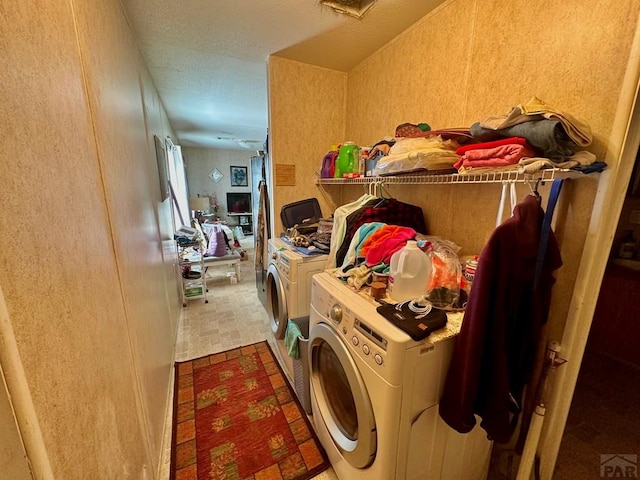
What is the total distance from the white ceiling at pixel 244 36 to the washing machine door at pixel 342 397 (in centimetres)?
178

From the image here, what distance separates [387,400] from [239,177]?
716 cm

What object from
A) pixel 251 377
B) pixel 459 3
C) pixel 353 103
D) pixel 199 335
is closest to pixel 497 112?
pixel 459 3

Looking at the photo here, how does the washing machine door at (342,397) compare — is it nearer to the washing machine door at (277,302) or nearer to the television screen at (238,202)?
the washing machine door at (277,302)

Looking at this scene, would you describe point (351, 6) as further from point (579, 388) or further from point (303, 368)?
point (579, 388)

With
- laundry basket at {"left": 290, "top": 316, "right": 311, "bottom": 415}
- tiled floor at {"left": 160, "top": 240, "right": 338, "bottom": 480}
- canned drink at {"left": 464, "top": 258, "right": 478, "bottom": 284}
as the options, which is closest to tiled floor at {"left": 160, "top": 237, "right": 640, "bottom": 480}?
tiled floor at {"left": 160, "top": 240, "right": 338, "bottom": 480}

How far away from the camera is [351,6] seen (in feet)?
4.73

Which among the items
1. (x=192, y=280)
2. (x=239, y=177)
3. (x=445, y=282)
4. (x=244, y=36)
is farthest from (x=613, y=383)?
(x=239, y=177)

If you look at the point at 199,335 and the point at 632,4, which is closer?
the point at 632,4

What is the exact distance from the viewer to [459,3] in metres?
1.29

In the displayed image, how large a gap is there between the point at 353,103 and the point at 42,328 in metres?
2.38

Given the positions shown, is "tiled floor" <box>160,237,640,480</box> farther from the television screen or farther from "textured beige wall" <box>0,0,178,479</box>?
the television screen

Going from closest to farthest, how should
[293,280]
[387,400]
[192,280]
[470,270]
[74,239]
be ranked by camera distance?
1. [74,239]
2. [387,400]
3. [470,270]
4. [293,280]
5. [192,280]

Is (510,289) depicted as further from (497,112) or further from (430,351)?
(497,112)

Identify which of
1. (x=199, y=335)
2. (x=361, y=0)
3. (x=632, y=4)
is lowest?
(x=199, y=335)
